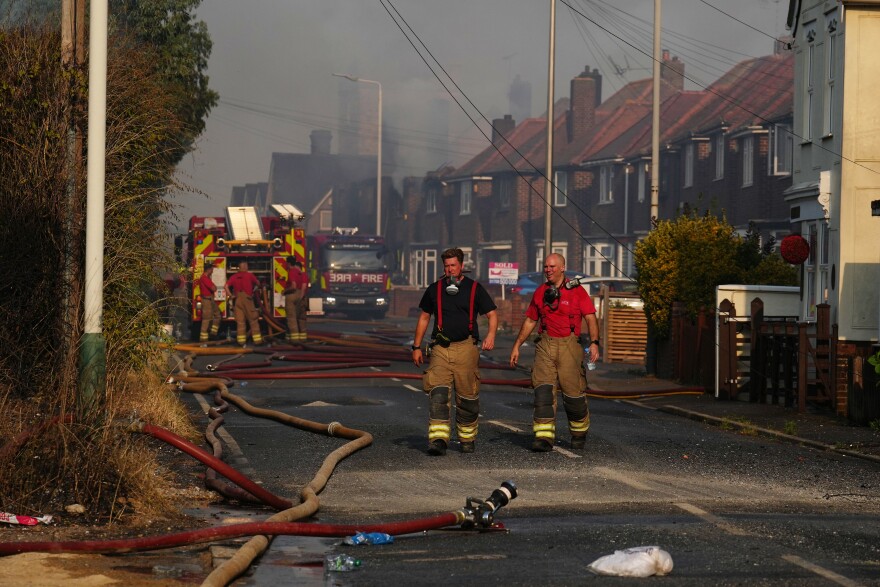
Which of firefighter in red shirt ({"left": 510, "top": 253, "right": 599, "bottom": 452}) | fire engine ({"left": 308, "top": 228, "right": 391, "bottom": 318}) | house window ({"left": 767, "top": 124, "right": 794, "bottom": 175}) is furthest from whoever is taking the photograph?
fire engine ({"left": 308, "top": 228, "right": 391, "bottom": 318})

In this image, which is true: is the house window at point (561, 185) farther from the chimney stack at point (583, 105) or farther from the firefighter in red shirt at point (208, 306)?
the firefighter in red shirt at point (208, 306)

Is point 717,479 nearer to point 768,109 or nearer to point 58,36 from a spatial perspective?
point 58,36

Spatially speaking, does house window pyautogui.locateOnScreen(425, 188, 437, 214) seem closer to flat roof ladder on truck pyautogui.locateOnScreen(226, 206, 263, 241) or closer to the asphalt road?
flat roof ladder on truck pyautogui.locateOnScreen(226, 206, 263, 241)

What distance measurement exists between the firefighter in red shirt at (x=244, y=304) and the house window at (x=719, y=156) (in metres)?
21.4

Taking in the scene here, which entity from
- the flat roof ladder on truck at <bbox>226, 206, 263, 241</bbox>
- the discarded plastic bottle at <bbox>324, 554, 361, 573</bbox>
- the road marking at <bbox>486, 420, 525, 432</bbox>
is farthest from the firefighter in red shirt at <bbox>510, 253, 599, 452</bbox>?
the flat roof ladder on truck at <bbox>226, 206, 263, 241</bbox>

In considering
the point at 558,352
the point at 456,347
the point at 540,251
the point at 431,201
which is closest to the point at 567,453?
the point at 558,352

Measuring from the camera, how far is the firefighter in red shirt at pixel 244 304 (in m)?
30.9

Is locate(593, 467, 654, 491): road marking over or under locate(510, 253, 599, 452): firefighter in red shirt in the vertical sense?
under

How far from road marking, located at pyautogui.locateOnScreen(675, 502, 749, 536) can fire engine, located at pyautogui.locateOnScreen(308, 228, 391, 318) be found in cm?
4285

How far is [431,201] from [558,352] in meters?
63.0

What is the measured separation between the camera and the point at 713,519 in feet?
29.7

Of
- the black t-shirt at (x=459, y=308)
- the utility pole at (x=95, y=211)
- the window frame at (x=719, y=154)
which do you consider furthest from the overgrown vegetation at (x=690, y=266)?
the window frame at (x=719, y=154)

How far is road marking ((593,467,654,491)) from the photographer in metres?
10.7

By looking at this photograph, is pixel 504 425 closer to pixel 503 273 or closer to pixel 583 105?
pixel 503 273
